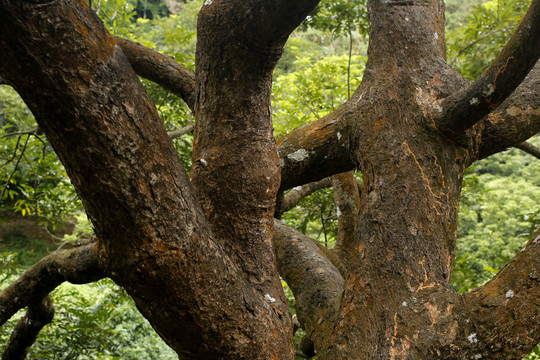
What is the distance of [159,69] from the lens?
10.6 ft

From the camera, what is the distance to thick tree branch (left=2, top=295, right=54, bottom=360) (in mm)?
3273

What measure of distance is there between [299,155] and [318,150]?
11 centimetres

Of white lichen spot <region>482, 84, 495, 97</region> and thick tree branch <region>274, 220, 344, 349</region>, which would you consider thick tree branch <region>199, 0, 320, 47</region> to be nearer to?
white lichen spot <region>482, 84, 495, 97</region>

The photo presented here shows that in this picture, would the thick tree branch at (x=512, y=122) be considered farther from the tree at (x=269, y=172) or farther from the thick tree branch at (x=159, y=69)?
the thick tree branch at (x=159, y=69)

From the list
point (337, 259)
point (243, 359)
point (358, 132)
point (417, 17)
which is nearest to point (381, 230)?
point (358, 132)

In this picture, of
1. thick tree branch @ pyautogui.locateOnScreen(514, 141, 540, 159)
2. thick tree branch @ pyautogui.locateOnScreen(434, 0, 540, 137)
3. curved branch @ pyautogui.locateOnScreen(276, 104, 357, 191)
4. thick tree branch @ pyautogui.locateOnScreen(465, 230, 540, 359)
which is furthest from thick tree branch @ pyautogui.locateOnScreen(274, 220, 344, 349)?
thick tree branch @ pyautogui.locateOnScreen(514, 141, 540, 159)

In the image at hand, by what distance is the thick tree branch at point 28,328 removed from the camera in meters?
3.27

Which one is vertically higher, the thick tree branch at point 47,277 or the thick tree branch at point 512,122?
the thick tree branch at point 512,122

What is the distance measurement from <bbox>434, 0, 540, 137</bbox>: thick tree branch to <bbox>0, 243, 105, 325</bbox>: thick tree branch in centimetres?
216

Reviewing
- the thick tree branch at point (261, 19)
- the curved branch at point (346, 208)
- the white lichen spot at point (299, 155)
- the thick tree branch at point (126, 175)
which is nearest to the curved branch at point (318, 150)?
the white lichen spot at point (299, 155)

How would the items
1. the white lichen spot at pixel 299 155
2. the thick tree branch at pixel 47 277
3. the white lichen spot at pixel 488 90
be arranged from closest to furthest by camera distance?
the white lichen spot at pixel 488 90
the white lichen spot at pixel 299 155
the thick tree branch at pixel 47 277

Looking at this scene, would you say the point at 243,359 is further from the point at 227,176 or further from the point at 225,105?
the point at 225,105

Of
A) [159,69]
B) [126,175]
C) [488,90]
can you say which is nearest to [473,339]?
[488,90]

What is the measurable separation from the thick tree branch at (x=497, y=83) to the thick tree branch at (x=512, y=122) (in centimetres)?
25
